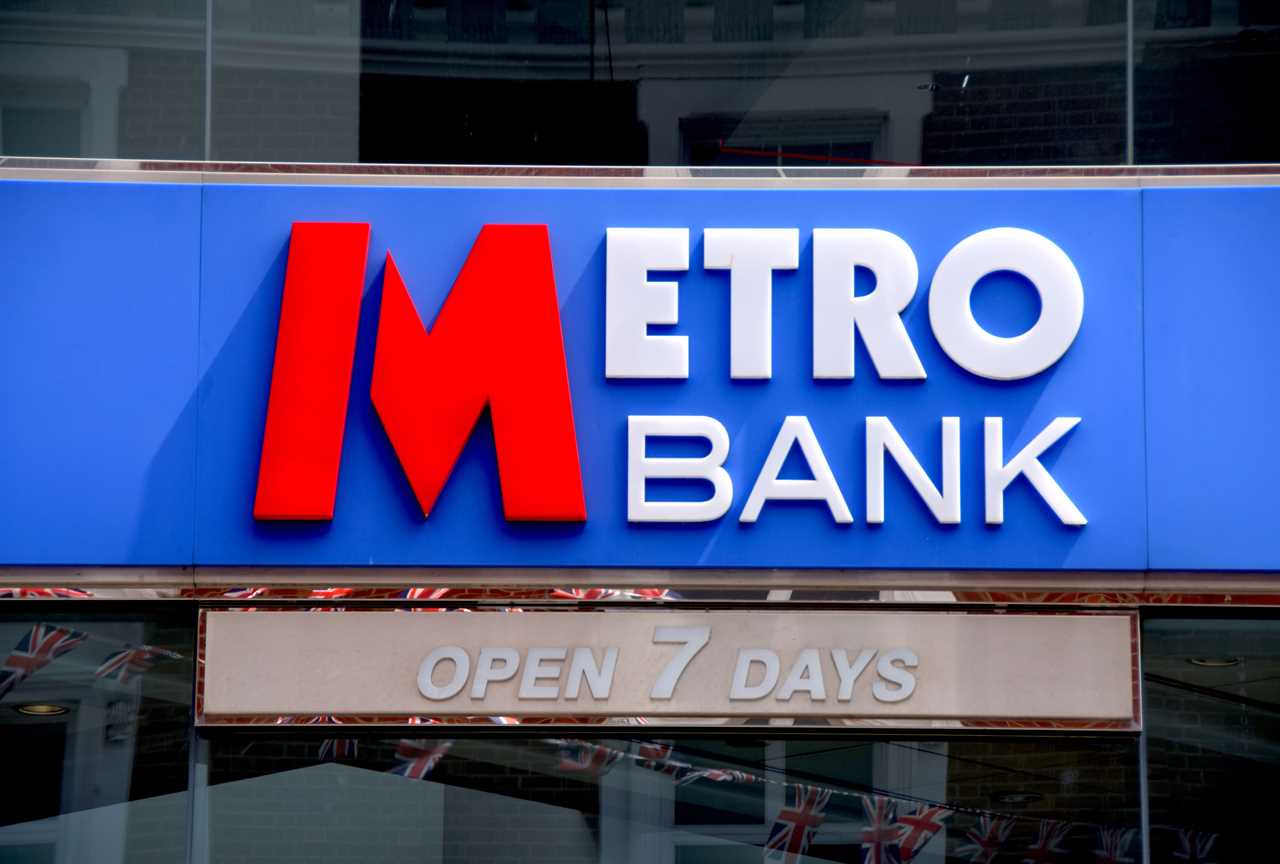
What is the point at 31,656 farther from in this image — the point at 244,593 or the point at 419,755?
the point at 419,755

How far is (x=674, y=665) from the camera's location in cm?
673

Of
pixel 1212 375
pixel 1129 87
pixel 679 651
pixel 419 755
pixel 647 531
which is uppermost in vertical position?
pixel 1129 87

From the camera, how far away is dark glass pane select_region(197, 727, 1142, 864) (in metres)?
6.78

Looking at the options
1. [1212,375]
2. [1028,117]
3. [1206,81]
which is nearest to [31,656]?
[1028,117]

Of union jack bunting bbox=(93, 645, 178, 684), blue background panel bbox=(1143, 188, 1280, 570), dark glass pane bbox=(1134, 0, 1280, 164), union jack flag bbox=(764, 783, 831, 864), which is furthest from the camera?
dark glass pane bbox=(1134, 0, 1280, 164)

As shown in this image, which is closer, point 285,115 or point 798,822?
point 798,822

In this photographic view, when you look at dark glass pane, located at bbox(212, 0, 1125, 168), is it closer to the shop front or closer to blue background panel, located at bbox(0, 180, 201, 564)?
the shop front

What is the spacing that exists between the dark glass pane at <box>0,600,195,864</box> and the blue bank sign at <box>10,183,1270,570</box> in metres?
0.37

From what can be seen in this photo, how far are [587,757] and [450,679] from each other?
0.66 metres

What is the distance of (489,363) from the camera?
6.82m

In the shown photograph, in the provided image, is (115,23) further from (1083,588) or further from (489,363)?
(1083,588)

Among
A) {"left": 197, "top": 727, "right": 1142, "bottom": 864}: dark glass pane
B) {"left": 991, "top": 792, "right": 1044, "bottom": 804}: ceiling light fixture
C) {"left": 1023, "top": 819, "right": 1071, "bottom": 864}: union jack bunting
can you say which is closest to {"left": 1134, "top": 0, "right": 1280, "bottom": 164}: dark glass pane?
{"left": 197, "top": 727, "right": 1142, "bottom": 864}: dark glass pane

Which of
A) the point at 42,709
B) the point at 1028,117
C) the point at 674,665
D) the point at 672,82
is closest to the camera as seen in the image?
the point at 674,665

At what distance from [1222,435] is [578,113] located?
3.02 meters
